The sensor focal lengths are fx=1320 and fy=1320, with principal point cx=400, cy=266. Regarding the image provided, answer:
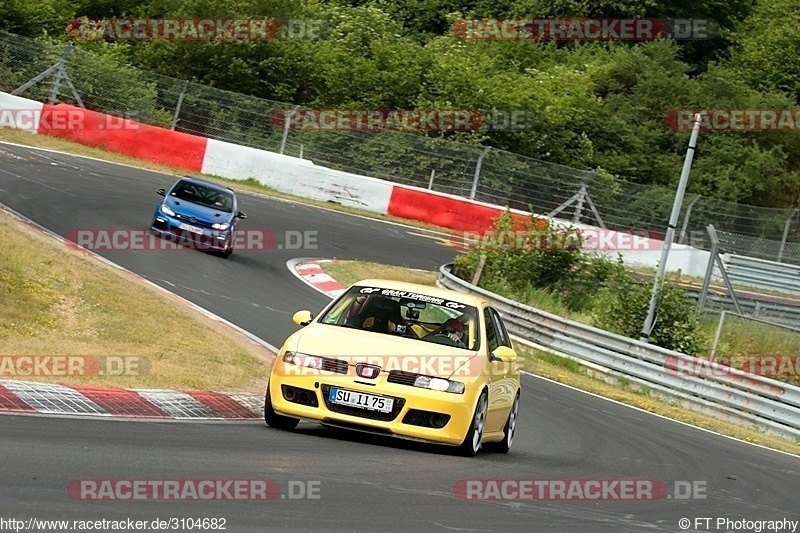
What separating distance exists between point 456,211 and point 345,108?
341 inches

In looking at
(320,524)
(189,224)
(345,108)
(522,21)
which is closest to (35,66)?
(345,108)

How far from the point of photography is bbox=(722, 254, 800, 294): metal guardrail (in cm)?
3334

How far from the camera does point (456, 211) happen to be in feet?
114

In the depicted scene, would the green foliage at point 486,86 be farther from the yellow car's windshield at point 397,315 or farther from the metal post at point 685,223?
the yellow car's windshield at point 397,315

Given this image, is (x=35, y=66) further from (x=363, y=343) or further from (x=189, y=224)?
(x=363, y=343)
